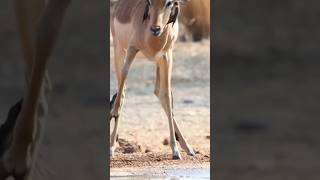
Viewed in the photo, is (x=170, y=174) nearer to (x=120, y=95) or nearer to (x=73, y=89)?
(x=120, y=95)

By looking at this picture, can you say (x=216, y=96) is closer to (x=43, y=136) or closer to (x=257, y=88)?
(x=257, y=88)

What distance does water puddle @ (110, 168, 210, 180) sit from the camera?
22.2ft

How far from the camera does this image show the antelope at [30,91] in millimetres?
4574

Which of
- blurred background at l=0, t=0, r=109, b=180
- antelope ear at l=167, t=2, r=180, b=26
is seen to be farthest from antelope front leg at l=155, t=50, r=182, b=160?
blurred background at l=0, t=0, r=109, b=180

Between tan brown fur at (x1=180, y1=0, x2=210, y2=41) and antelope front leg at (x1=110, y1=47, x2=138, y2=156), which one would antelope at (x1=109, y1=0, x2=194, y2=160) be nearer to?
antelope front leg at (x1=110, y1=47, x2=138, y2=156)

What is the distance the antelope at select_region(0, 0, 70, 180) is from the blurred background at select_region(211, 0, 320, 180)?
922 millimetres

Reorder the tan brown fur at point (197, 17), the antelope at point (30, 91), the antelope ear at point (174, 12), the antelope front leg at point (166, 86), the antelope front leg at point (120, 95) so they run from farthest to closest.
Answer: the tan brown fur at point (197, 17), the antelope front leg at point (166, 86), the antelope front leg at point (120, 95), the antelope ear at point (174, 12), the antelope at point (30, 91)

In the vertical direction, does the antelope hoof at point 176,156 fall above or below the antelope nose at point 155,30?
below

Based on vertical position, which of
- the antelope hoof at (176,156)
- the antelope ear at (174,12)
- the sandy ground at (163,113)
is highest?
the antelope ear at (174,12)

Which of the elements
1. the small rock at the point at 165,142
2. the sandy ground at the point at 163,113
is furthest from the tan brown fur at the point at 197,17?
the small rock at the point at 165,142

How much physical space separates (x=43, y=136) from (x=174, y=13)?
3.33 meters

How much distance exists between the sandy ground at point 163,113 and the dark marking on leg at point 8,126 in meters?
2.74

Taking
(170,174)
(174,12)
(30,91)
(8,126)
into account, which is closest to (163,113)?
(174,12)

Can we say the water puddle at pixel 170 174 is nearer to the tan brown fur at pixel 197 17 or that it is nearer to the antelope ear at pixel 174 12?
the antelope ear at pixel 174 12
